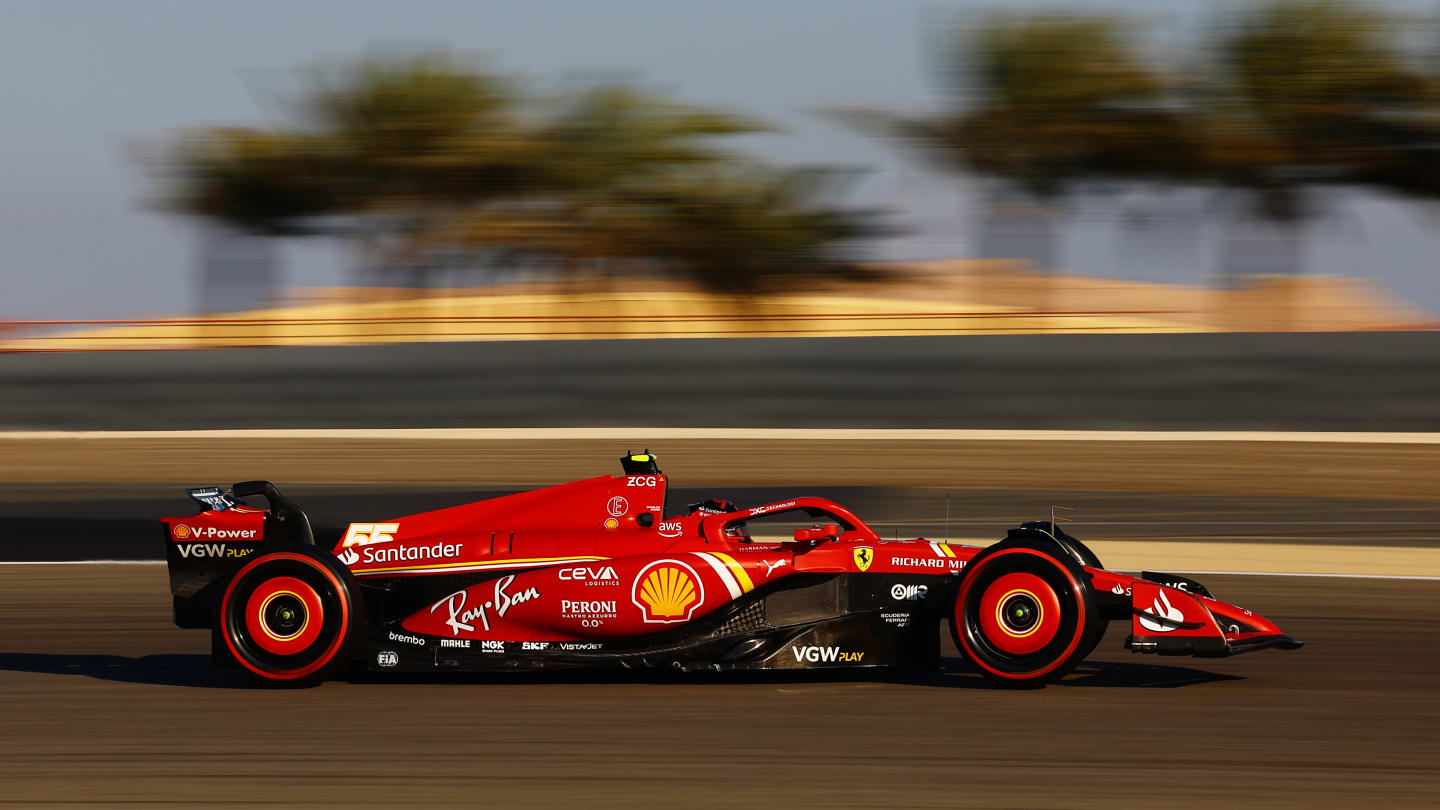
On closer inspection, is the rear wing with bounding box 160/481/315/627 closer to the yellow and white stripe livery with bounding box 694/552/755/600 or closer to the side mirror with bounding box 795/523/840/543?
the yellow and white stripe livery with bounding box 694/552/755/600

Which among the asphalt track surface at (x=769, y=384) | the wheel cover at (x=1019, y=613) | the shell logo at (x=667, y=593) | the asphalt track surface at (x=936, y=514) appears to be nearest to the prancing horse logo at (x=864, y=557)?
the wheel cover at (x=1019, y=613)

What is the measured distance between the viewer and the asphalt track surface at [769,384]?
14.4 metres

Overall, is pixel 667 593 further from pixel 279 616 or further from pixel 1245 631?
pixel 1245 631

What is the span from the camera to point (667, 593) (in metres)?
6.85

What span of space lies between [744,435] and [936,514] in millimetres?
2573

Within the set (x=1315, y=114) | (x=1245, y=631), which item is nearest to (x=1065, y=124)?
(x=1315, y=114)

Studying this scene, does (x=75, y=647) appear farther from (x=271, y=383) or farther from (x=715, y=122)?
(x=715, y=122)

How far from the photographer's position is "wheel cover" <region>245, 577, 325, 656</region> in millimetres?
6871

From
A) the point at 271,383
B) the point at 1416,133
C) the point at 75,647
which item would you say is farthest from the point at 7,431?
the point at 1416,133

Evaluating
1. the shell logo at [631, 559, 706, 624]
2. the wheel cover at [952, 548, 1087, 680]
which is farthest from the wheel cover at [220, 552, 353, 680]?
the wheel cover at [952, 548, 1087, 680]

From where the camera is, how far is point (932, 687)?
6879 millimetres

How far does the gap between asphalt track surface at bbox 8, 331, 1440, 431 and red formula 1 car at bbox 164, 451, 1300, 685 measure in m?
7.90

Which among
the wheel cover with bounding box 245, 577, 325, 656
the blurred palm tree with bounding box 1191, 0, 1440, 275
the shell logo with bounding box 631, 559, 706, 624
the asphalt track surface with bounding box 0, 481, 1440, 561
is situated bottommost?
the asphalt track surface with bounding box 0, 481, 1440, 561

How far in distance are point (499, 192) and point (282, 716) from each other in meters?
18.2
